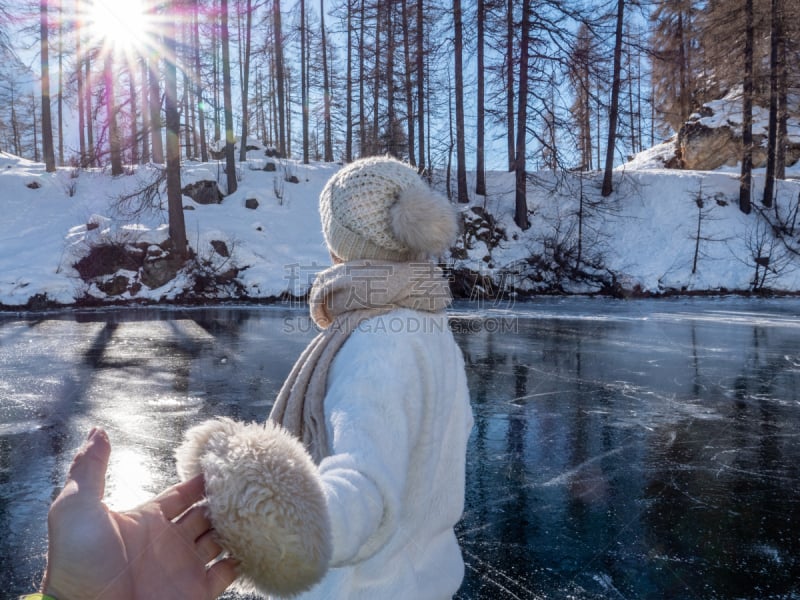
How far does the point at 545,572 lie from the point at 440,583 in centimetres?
169

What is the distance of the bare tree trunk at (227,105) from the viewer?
21000mm

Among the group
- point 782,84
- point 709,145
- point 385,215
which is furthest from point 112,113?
point 709,145

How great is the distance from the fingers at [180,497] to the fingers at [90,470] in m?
0.15

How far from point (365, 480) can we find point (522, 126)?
21.7 meters

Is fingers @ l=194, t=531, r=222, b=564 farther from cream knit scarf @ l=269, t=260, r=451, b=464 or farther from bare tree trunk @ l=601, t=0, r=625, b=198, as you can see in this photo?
bare tree trunk @ l=601, t=0, r=625, b=198

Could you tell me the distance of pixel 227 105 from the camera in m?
21.8

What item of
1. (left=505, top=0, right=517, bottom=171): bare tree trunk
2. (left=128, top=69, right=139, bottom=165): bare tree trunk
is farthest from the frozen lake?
(left=505, top=0, right=517, bottom=171): bare tree trunk

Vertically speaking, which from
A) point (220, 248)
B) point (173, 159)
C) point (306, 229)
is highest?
point (173, 159)

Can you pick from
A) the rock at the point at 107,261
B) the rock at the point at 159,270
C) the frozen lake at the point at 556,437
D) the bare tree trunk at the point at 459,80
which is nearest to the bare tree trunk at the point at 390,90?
the bare tree trunk at the point at 459,80

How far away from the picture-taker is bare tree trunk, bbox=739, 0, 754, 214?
22.0m

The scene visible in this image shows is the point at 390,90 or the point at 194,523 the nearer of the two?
the point at 194,523

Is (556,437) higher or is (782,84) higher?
(782,84)

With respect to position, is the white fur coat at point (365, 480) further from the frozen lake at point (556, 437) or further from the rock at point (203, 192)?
the rock at point (203, 192)

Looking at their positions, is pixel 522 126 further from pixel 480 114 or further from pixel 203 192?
pixel 203 192
